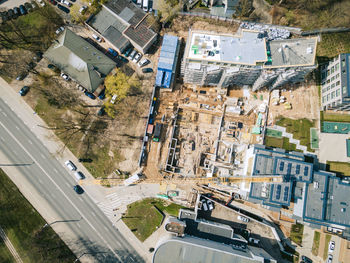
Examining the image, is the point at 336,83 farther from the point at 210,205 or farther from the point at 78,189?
the point at 78,189

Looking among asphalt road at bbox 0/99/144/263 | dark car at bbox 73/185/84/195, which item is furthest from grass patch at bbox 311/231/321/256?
dark car at bbox 73/185/84/195

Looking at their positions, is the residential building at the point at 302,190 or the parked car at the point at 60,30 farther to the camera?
the parked car at the point at 60,30

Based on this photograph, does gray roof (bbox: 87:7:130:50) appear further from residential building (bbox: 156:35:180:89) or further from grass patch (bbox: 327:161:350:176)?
grass patch (bbox: 327:161:350:176)

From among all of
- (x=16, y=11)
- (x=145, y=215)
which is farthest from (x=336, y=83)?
(x=16, y=11)

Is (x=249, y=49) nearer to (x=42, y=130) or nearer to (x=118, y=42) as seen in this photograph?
(x=118, y=42)

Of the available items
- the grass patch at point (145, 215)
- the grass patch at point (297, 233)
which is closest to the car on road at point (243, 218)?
the grass patch at point (297, 233)

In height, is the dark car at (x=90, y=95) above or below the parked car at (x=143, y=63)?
below

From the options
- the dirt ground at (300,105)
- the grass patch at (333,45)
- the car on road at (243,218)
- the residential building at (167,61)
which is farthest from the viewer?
the grass patch at (333,45)

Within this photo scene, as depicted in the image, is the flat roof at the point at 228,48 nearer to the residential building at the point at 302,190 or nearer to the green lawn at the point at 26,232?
the residential building at the point at 302,190
